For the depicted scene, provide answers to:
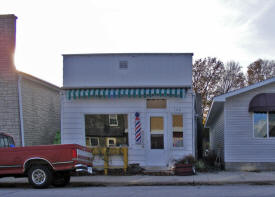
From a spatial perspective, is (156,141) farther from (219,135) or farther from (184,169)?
(219,135)

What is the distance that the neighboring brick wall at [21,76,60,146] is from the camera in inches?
672

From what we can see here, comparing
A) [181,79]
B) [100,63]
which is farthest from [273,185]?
[100,63]

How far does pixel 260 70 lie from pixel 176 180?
3698 centimetres

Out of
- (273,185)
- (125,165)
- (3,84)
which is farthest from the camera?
(3,84)

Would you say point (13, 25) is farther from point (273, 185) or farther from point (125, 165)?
point (273, 185)

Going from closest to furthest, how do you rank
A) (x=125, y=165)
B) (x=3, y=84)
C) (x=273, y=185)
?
(x=273, y=185) < (x=125, y=165) < (x=3, y=84)

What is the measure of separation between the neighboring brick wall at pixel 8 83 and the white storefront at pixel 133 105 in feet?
9.07

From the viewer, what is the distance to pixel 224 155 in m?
15.0

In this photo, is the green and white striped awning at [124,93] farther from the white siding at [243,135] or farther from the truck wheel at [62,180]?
the truck wheel at [62,180]

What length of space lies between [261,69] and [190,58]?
33.9m

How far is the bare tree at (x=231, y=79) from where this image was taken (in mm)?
44438

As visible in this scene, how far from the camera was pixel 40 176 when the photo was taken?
35.7 ft

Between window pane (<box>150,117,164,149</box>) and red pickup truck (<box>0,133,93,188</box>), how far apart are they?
4.27 m

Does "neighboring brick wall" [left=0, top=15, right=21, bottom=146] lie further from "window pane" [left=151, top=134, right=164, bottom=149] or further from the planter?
the planter
